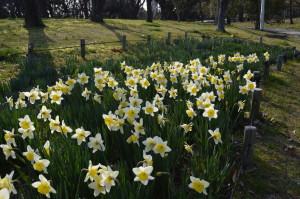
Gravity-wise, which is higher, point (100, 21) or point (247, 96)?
point (100, 21)

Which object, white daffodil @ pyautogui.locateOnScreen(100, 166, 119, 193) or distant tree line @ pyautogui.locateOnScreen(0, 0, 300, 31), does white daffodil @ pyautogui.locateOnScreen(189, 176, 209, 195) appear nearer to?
white daffodil @ pyautogui.locateOnScreen(100, 166, 119, 193)

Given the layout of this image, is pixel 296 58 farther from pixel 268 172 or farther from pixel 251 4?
pixel 251 4

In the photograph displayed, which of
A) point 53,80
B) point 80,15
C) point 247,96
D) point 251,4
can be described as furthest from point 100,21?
point 80,15

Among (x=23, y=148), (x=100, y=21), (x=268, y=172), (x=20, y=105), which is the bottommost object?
(x=268, y=172)

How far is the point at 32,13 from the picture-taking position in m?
16.9

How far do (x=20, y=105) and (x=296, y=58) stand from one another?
976 cm

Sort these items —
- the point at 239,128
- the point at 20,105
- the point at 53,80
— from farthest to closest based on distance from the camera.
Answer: the point at 53,80 < the point at 239,128 < the point at 20,105

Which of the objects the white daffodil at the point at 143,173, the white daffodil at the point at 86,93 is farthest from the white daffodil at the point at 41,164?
the white daffodil at the point at 86,93

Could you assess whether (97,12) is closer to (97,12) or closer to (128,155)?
(97,12)

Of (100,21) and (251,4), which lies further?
(251,4)

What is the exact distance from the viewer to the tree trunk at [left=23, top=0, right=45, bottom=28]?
16380 millimetres

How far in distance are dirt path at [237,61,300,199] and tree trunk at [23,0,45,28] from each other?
1465 centimetres

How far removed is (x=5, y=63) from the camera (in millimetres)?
8562

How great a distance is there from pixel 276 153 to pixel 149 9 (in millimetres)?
25217
